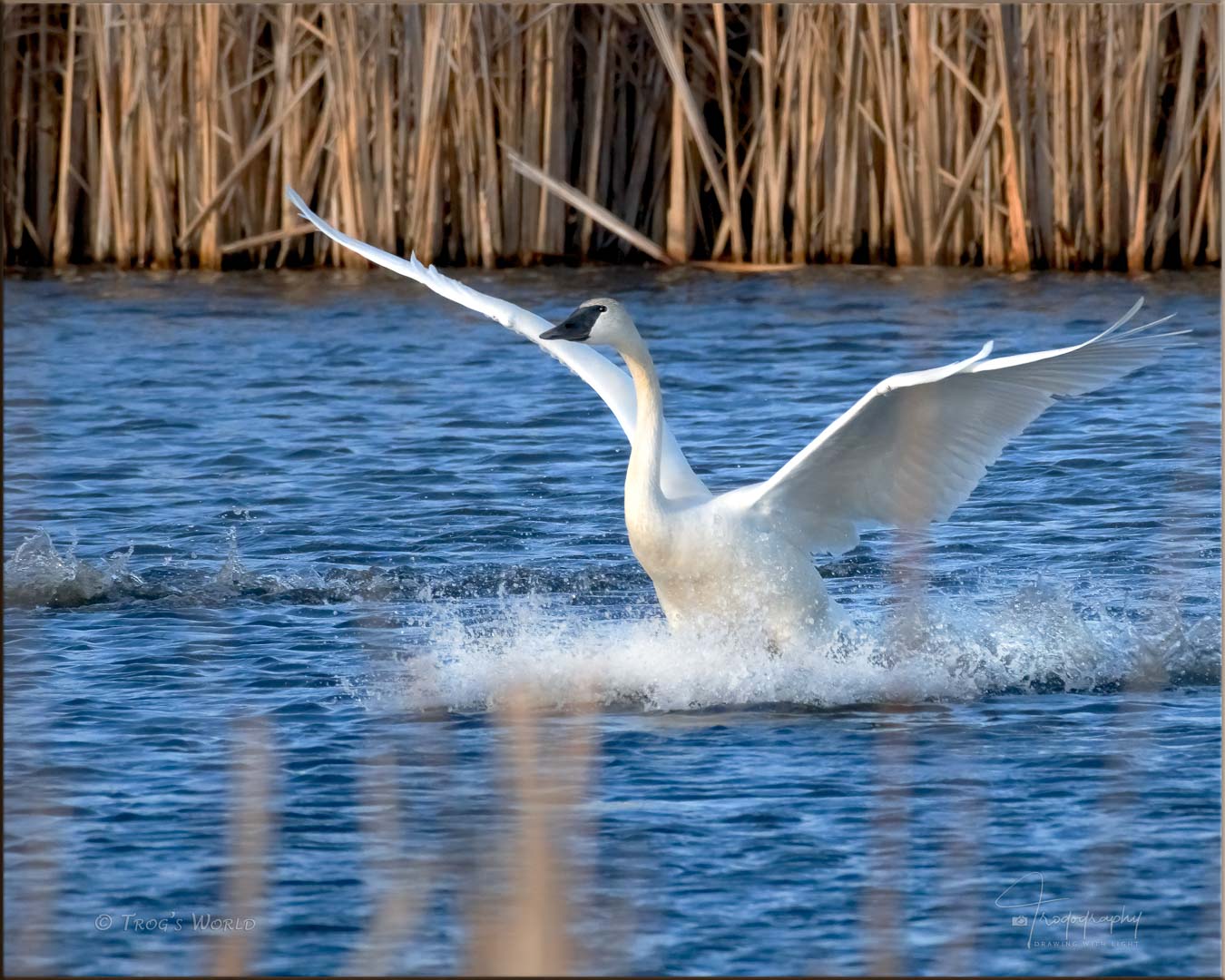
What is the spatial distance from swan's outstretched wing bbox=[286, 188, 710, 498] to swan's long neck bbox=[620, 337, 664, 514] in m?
0.27

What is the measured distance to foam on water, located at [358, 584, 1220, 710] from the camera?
7.04m

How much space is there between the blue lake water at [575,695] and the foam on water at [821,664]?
18mm

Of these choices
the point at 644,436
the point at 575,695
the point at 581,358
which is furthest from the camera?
the point at 581,358

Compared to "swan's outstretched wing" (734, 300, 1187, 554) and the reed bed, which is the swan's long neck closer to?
"swan's outstretched wing" (734, 300, 1187, 554)

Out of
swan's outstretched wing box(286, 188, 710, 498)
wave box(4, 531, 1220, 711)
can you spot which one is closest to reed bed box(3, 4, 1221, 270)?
swan's outstretched wing box(286, 188, 710, 498)

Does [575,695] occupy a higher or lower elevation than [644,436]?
lower

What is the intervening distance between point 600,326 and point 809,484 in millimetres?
898

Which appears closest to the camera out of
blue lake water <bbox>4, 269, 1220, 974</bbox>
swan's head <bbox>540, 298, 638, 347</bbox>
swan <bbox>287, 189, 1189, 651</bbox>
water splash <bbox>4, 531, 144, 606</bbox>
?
blue lake water <bbox>4, 269, 1220, 974</bbox>

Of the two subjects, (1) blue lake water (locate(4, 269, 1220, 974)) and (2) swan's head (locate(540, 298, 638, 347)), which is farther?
(2) swan's head (locate(540, 298, 638, 347))

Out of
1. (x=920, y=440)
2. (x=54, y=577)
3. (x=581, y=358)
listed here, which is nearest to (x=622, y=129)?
(x=581, y=358)

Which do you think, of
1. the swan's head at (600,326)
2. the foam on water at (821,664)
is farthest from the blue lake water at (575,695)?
the swan's head at (600,326)

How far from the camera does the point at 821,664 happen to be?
23.5 feet

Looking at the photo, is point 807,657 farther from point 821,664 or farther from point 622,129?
point 622,129

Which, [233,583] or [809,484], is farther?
[233,583]
